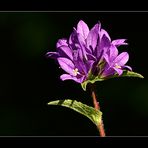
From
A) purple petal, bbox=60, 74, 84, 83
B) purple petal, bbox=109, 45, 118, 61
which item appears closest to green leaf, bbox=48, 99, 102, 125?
purple petal, bbox=60, 74, 84, 83

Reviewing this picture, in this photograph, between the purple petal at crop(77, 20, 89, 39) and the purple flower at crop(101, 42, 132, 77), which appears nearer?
the purple flower at crop(101, 42, 132, 77)

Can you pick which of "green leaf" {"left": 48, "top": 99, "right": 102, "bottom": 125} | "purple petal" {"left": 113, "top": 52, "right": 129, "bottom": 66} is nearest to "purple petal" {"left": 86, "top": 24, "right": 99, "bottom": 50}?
"purple petal" {"left": 113, "top": 52, "right": 129, "bottom": 66}

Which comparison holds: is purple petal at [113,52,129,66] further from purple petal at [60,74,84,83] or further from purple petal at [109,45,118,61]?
purple petal at [60,74,84,83]

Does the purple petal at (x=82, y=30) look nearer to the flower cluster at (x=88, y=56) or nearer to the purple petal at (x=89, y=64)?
the flower cluster at (x=88, y=56)

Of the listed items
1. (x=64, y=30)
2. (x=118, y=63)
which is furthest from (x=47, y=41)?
(x=118, y=63)

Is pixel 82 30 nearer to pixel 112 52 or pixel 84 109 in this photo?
pixel 112 52

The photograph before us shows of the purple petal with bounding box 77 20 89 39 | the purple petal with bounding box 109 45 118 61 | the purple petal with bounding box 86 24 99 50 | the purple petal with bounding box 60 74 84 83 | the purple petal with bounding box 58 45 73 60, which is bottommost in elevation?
the purple petal with bounding box 60 74 84 83

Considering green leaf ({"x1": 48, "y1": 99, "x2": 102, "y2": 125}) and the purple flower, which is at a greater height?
the purple flower

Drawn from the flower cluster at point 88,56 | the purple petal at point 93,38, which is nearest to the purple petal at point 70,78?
the flower cluster at point 88,56
